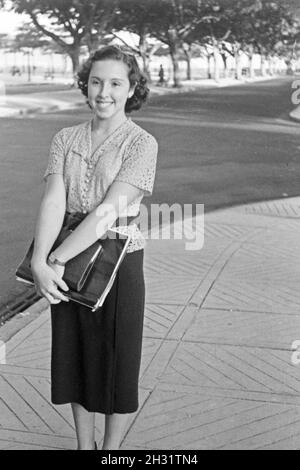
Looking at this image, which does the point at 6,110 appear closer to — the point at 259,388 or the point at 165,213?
the point at 165,213

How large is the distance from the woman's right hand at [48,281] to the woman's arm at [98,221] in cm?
6

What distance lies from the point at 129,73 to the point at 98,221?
0.58m

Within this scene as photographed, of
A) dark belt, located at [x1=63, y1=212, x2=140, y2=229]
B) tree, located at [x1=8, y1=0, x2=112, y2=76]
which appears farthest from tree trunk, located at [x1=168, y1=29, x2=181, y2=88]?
dark belt, located at [x1=63, y1=212, x2=140, y2=229]

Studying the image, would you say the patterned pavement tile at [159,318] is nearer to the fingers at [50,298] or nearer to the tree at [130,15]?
the fingers at [50,298]

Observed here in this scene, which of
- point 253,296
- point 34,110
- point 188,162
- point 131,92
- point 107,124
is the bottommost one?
point 34,110

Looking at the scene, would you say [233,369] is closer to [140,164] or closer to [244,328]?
[244,328]

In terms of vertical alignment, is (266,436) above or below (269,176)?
above

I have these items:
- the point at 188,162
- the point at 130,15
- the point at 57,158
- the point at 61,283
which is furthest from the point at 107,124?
the point at 130,15

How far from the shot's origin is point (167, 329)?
173 inches

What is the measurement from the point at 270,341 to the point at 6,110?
18.9 m

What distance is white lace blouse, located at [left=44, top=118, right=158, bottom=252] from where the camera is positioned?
249 cm

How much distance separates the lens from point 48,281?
2410mm

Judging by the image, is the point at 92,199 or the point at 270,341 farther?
the point at 270,341

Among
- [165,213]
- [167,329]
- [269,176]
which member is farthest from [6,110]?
[167,329]
